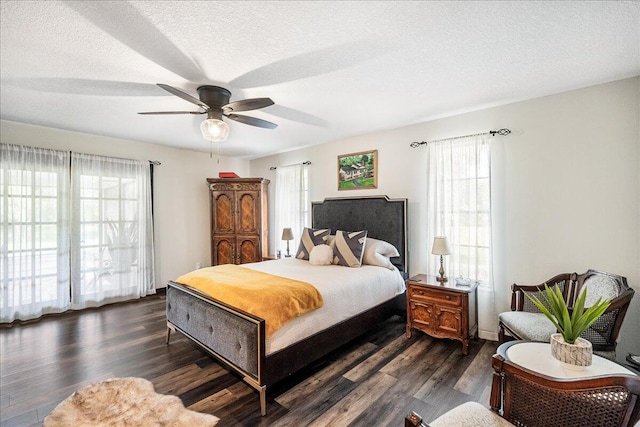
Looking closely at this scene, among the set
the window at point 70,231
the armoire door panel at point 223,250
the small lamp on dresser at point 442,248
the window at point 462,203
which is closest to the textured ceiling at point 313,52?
the window at point 462,203

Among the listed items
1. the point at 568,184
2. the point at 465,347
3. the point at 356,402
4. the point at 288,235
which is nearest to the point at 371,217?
the point at 288,235

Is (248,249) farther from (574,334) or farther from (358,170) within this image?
(574,334)

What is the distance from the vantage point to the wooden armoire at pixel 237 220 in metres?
5.27

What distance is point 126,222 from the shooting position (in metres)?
4.56

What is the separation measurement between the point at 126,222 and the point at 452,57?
5.03 m

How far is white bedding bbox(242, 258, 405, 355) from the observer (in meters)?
2.26

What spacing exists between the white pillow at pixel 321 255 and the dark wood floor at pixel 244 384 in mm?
1006

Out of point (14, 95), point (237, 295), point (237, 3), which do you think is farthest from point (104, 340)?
point (237, 3)

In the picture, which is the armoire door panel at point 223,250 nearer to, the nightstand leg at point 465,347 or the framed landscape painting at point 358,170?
the framed landscape painting at point 358,170

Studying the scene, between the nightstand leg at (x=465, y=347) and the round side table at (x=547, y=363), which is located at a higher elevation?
the round side table at (x=547, y=363)

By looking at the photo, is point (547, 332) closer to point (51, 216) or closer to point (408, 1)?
point (408, 1)

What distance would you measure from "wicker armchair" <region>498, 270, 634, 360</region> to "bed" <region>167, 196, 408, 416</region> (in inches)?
49.6

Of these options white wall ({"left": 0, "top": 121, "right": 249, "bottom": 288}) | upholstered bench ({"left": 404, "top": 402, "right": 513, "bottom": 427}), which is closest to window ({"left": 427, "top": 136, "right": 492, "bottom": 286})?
upholstered bench ({"left": 404, "top": 402, "right": 513, "bottom": 427})

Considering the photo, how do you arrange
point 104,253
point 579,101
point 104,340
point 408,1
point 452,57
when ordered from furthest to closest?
1. point 104,253
2. point 104,340
3. point 579,101
4. point 452,57
5. point 408,1
